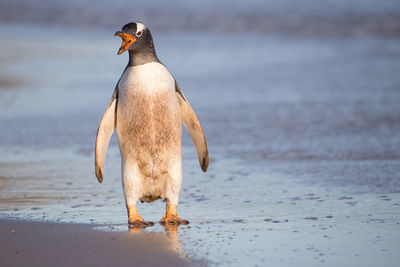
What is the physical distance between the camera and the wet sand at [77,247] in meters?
3.55

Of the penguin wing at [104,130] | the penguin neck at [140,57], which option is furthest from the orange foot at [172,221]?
the penguin neck at [140,57]

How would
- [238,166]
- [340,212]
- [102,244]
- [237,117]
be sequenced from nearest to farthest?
[102,244], [340,212], [238,166], [237,117]

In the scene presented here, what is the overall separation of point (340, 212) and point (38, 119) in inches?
188

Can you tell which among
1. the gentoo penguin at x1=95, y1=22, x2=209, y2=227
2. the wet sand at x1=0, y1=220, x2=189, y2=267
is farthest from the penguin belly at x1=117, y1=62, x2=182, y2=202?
the wet sand at x1=0, y1=220, x2=189, y2=267

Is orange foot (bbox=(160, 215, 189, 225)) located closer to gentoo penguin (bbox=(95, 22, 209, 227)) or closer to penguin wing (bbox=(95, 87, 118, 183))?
gentoo penguin (bbox=(95, 22, 209, 227))

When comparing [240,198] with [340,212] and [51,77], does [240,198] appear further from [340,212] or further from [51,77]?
[51,77]

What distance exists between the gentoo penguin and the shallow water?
0.23 meters

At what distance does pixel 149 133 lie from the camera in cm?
448

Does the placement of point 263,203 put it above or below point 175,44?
below

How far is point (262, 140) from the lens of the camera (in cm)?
697

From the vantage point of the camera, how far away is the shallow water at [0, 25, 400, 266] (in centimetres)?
397

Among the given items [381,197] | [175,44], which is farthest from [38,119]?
[175,44]

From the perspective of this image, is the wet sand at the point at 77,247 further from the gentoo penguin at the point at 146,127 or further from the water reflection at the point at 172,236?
the gentoo penguin at the point at 146,127

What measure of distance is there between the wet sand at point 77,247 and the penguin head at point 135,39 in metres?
1.13
